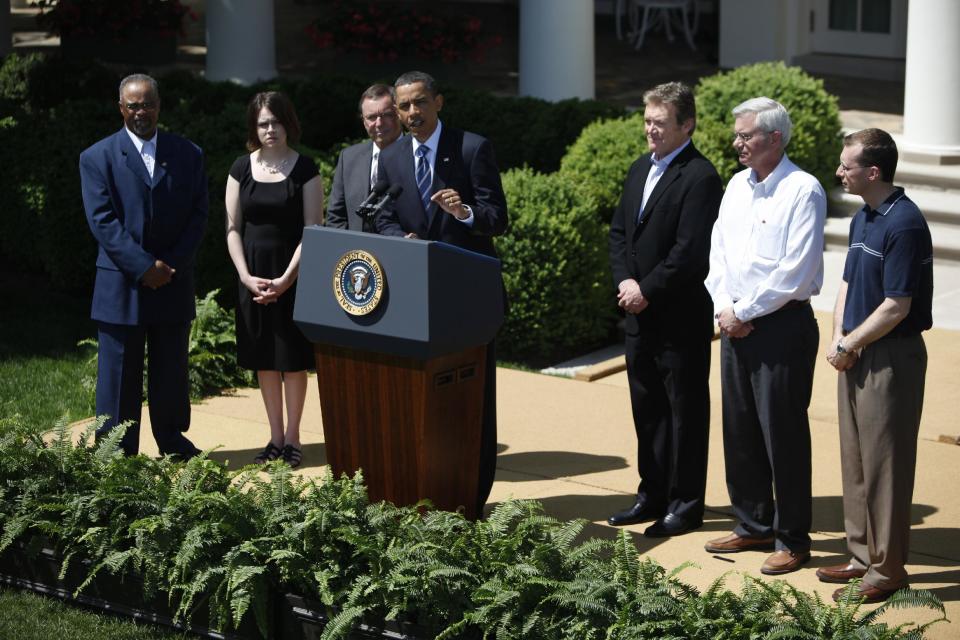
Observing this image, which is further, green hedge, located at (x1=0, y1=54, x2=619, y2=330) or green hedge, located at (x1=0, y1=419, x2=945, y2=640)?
green hedge, located at (x1=0, y1=54, x2=619, y2=330)

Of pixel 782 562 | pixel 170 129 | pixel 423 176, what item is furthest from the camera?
pixel 170 129

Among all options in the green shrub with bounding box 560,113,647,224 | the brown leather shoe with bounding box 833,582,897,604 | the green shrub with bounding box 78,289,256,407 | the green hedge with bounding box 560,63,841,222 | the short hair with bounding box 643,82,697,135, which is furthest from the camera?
the green hedge with bounding box 560,63,841,222

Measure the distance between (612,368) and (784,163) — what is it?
396cm

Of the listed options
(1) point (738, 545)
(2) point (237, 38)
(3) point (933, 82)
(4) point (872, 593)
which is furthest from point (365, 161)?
(2) point (237, 38)

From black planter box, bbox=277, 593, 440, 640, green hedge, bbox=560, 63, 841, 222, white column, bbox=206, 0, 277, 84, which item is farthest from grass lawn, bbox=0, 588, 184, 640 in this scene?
white column, bbox=206, 0, 277, 84

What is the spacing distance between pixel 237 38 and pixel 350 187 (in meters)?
11.8

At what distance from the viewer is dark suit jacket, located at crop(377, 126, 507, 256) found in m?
6.60

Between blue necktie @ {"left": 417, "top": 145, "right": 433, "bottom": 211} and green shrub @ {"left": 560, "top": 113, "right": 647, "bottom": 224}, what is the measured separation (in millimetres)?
4435

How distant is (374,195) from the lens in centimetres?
624

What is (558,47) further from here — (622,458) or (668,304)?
(668,304)

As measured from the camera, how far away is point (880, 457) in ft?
19.5

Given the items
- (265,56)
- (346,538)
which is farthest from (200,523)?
(265,56)

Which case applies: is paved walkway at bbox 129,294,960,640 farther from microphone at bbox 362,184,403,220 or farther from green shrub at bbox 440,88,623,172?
green shrub at bbox 440,88,623,172

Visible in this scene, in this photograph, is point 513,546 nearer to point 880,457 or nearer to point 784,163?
point 880,457
